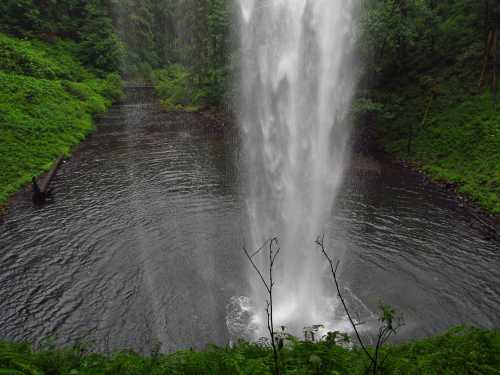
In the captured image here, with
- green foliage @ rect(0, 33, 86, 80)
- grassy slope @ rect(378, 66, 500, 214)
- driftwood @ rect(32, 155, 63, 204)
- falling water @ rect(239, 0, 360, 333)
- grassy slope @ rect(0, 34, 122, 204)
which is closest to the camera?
falling water @ rect(239, 0, 360, 333)

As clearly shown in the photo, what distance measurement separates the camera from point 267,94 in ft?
96.9

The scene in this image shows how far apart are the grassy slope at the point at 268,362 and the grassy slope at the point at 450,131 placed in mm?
13869

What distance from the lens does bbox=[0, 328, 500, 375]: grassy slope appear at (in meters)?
6.71

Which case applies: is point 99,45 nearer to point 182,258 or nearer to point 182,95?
point 182,95

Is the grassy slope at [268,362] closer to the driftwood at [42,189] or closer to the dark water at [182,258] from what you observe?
the dark water at [182,258]

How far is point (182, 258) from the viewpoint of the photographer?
15406 millimetres

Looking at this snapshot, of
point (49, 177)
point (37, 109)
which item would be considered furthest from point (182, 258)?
point (37, 109)

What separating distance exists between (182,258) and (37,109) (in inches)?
1006

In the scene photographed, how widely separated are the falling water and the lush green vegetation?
247 cm

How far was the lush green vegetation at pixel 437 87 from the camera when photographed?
77.0ft

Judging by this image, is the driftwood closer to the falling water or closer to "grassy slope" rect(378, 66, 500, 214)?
the falling water

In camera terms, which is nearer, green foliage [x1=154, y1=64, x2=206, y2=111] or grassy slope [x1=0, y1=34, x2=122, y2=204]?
grassy slope [x1=0, y1=34, x2=122, y2=204]

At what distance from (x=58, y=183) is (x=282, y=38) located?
19.0 metres

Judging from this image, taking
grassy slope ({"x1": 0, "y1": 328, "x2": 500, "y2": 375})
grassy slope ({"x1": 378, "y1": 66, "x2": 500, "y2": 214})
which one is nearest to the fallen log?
grassy slope ({"x1": 0, "y1": 328, "x2": 500, "y2": 375})
